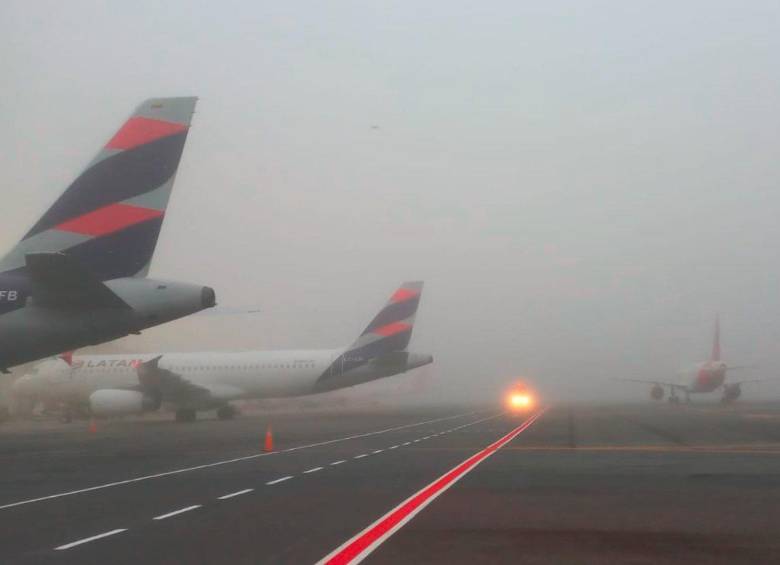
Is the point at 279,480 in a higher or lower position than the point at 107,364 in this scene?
lower

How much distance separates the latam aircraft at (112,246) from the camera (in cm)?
1794

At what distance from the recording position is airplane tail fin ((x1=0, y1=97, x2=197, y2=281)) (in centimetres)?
1864

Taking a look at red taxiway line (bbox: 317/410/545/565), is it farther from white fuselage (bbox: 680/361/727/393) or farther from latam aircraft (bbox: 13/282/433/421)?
white fuselage (bbox: 680/361/727/393)

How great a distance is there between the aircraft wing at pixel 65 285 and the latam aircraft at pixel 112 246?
0.08m

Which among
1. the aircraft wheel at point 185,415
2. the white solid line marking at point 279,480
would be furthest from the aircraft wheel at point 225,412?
the white solid line marking at point 279,480

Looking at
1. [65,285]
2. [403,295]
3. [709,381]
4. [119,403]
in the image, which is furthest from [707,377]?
[65,285]

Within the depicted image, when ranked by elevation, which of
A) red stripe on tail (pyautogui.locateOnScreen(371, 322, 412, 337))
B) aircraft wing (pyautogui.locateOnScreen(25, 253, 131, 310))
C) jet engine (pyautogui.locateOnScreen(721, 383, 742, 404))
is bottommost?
jet engine (pyautogui.locateOnScreen(721, 383, 742, 404))

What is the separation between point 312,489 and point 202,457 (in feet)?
28.4

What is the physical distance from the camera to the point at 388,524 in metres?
10.5

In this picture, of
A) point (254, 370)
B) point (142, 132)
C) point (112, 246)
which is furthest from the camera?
point (254, 370)

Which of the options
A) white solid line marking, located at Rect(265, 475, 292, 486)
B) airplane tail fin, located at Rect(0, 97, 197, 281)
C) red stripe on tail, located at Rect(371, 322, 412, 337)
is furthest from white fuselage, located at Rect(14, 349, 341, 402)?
white solid line marking, located at Rect(265, 475, 292, 486)

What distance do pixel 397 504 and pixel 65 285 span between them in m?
8.22

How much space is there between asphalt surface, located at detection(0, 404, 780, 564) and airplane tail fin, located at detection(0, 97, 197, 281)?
15.2 feet

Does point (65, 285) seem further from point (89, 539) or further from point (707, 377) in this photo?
point (707, 377)
